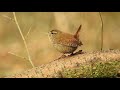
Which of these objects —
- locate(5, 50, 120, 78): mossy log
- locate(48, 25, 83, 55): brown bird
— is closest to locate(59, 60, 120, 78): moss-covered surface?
locate(5, 50, 120, 78): mossy log

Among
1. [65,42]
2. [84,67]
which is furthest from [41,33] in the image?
[84,67]

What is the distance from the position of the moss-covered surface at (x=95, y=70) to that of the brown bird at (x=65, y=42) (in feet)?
0.87

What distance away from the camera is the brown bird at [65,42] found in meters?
5.42

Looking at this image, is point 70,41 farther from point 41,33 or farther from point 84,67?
point 41,33

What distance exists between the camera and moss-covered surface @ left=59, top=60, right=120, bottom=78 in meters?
5.34

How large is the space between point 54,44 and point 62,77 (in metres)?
0.45

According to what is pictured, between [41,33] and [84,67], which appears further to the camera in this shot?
[41,33]

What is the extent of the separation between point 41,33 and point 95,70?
37.6 inches

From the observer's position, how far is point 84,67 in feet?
17.5

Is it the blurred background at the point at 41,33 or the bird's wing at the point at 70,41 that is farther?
the blurred background at the point at 41,33

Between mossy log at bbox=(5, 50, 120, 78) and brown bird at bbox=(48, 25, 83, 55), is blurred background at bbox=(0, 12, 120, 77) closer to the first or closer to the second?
brown bird at bbox=(48, 25, 83, 55)

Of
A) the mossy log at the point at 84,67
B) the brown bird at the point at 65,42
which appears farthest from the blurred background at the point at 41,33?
the mossy log at the point at 84,67

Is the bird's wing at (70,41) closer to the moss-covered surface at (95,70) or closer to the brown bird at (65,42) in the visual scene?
the brown bird at (65,42)
